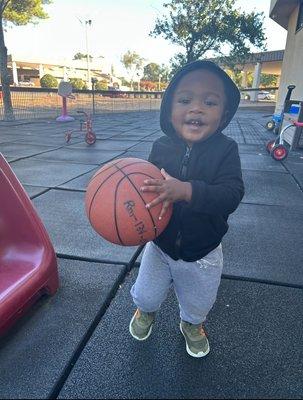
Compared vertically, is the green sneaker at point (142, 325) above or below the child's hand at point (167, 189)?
below

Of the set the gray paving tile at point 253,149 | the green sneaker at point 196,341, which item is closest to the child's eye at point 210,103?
the green sneaker at point 196,341

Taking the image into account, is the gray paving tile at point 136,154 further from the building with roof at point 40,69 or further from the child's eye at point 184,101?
the building with roof at point 40,69

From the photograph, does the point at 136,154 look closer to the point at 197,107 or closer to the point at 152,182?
the point at 197,107

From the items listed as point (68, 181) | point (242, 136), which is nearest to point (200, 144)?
point (68, 181)

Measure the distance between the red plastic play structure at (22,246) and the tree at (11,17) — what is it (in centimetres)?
1458

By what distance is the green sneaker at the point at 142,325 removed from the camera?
222 cm

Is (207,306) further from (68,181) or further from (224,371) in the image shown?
(68,181)

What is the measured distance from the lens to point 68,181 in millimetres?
5762

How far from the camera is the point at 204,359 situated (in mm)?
2088

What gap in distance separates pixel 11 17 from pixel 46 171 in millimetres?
16300

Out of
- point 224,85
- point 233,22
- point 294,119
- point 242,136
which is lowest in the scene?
point 242,136

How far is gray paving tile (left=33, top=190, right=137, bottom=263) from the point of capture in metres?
3.29

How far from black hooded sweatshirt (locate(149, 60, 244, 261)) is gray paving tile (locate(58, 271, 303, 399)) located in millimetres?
→ 661

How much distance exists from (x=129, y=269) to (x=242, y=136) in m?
10.2
